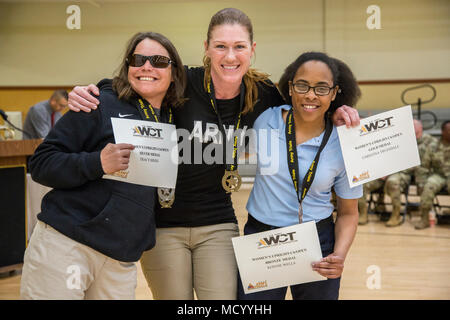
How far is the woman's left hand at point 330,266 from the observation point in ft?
7.08

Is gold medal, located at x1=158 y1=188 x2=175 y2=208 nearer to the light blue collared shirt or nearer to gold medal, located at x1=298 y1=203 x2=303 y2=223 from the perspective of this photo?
the light blue collared shirt

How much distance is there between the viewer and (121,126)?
6.47 feet

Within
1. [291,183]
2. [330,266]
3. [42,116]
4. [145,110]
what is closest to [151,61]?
[145,110]

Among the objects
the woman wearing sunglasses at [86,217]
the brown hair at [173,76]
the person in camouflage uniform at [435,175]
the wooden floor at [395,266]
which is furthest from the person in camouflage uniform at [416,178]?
the woman wearing sunglasses at [86,217]

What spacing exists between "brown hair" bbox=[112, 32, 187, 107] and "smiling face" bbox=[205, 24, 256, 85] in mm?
200

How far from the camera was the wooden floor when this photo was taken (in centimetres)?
461

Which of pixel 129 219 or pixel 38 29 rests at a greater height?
pixel 38 29

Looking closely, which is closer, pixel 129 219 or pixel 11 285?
pixel 129 219

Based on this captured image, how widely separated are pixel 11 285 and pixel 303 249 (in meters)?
3.82

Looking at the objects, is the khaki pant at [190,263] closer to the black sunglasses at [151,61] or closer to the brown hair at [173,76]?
the brown hair at [173,76]

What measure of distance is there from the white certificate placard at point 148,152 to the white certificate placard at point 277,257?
489mm

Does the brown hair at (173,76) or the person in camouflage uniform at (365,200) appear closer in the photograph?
the brown hair at (173,76)

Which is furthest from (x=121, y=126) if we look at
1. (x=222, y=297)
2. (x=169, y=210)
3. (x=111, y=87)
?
(x=222, y=297)
